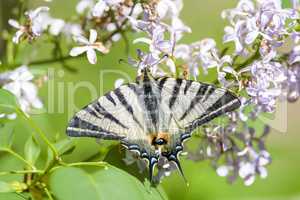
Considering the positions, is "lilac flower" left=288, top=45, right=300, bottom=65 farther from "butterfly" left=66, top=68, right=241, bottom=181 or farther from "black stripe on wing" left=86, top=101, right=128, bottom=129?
"black stripe on wing" left=86, top=101, right=128, bottom=129

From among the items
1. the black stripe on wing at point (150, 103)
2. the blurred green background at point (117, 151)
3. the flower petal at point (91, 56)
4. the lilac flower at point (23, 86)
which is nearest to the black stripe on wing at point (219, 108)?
the black stripe on wing at point (150, 103)

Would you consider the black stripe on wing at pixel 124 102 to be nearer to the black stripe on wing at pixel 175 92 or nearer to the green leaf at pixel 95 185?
the black stripe on wing at pixel 175 92

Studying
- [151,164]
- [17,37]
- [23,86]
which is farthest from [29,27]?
[151,164]

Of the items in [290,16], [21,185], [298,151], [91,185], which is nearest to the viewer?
[91,185]

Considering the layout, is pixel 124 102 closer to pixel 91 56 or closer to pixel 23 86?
pixel 91 56

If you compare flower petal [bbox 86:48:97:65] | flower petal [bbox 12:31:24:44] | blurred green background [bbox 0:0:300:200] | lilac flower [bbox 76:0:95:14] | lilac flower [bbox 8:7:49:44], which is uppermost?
lilac flower [bbox 76:0:95:14]

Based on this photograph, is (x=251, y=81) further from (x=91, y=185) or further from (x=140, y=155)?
(x=91, y=185)

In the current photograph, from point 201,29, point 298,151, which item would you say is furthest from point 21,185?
point 201,29

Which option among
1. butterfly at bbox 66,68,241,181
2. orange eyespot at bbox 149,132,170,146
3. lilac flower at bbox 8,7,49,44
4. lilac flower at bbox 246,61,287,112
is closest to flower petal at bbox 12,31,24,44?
lilac flower at bbox 8,7,49,44
